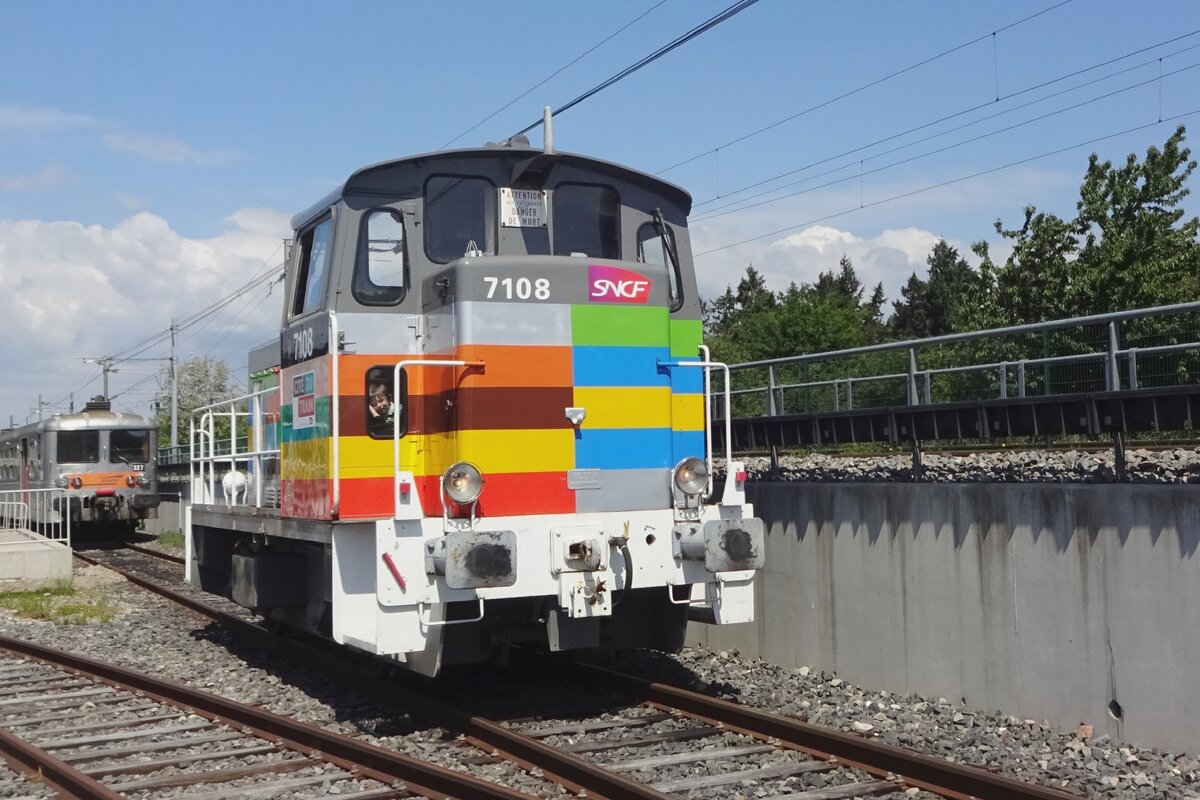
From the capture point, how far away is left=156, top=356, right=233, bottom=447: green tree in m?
60.6

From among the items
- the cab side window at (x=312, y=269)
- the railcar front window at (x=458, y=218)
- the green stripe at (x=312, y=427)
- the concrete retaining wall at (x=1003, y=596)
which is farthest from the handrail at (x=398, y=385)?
the concrete retaining wall at (x=1003, y=596)

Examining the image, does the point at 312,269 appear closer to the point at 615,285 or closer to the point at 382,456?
the point at 382,456

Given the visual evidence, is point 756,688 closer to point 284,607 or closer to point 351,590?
point 351,590

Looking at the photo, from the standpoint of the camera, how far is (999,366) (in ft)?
26.2

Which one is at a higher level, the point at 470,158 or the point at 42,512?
the point at 470,158

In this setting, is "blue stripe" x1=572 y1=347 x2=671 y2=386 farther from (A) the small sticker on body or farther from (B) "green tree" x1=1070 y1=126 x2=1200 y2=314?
(B) "green tree" x1=1070 y1=126 x2=1200 y2=314

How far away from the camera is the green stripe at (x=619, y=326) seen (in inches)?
288

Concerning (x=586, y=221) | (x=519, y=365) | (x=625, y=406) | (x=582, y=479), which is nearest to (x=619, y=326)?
(x=625, y=406)

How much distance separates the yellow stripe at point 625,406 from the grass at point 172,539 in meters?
18.2

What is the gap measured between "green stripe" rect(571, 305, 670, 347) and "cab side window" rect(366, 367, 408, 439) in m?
1.15

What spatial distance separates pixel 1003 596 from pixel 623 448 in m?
2.44

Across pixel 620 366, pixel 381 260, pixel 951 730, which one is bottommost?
pixel 951 730

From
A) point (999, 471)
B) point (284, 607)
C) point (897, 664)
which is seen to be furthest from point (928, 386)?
point (284, 607)

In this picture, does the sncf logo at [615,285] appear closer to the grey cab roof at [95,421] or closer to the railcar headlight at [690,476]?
the railcar headlight at [690,476]
